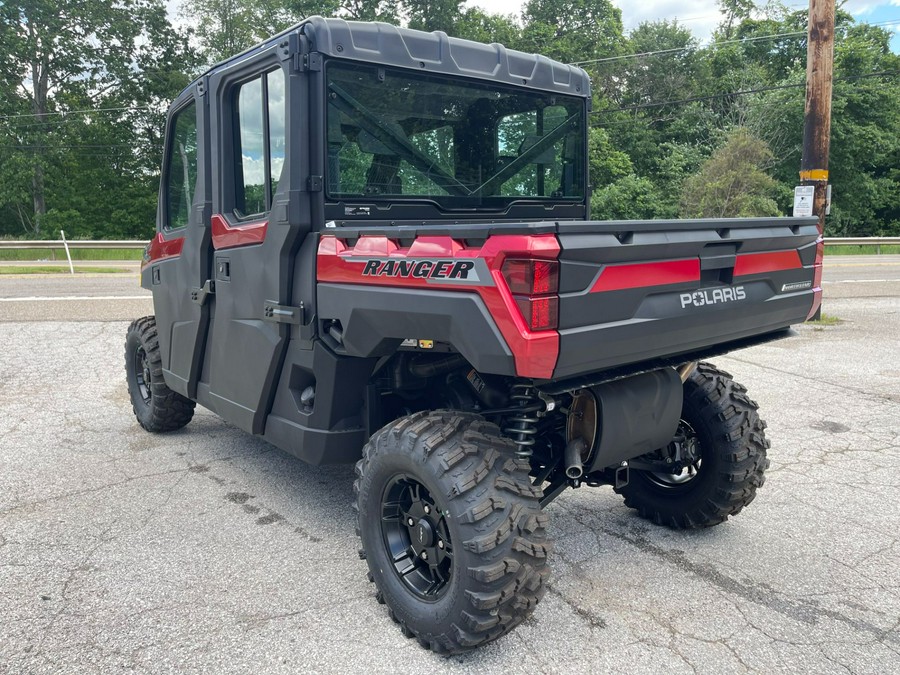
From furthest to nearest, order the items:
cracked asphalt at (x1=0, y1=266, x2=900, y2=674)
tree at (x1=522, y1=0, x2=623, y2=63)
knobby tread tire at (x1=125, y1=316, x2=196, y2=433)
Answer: tree at (x1=522, y1=0, x2=623, y2=63)
knobby tread tire at (x1=125, y1=316, x2=196, y2=433)
cracked asphalt at (x1=0, y1=266, x2=900, y2=674)

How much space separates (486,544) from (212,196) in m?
2.67

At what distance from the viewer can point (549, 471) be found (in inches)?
131

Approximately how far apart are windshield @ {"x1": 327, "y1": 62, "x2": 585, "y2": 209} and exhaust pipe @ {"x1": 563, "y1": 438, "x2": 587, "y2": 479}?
142cm

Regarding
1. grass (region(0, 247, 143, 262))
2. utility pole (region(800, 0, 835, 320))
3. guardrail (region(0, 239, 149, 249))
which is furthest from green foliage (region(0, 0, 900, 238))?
utility pole (region(800, 0, 835, 320))

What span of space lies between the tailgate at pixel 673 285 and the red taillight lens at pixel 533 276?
0.03 m

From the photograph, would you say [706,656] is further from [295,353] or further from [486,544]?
[295,353]

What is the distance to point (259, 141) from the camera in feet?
12.1

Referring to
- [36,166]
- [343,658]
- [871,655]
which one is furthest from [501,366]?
[36,166]

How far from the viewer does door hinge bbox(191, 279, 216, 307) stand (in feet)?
13.7

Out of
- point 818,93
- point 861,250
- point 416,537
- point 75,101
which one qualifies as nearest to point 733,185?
point 861,250

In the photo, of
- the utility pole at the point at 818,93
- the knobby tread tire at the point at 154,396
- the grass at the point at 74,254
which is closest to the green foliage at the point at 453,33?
the grass at the point at 74,254

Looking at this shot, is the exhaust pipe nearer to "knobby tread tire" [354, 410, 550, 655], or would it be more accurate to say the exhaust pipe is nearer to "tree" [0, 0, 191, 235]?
"knobby tread tire" [354, 410, 550, 655]

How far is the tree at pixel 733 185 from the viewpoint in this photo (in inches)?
951

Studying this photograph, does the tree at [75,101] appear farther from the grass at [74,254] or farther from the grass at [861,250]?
the grass at [861,250]
